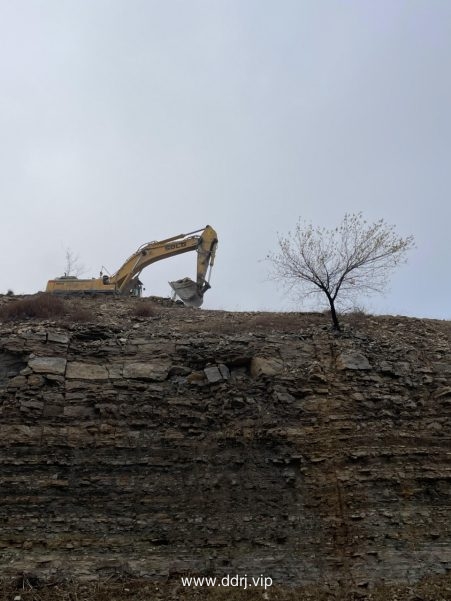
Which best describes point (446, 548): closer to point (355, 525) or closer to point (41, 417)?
point (355, 525)

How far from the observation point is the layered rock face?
8.62 m

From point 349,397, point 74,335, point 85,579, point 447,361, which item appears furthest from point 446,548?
point 74,335

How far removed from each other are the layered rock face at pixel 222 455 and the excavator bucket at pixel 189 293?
14.8ft

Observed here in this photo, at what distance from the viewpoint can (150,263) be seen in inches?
702

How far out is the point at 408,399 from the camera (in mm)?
10750

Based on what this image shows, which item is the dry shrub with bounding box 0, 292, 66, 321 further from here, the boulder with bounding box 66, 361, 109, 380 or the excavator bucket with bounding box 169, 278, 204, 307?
the excavator bucket with bounding box 169, 278, 204, 307

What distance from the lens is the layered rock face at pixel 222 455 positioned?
28.3ft

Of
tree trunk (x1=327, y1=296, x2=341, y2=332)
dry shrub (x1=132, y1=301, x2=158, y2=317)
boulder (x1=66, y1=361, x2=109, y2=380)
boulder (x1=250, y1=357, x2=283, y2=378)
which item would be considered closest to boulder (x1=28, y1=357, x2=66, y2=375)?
boulder (x1=66, y1=361, x2=109, y2=380)

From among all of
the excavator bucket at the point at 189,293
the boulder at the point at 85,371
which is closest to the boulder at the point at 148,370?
the boulder at the point at 85,371

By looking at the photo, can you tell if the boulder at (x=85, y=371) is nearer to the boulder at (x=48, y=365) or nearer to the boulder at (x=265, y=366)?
the boulder at (x=48, y=365)

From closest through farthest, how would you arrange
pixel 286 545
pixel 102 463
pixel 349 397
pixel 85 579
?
1. pixel 85 579
2. pixel 286 545
3. pixel 102 463
4. pixel 349 397

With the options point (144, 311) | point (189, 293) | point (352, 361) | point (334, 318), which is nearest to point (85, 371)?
point (144, 311)

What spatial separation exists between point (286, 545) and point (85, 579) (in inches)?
124

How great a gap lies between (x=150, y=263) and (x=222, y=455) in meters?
9.30
